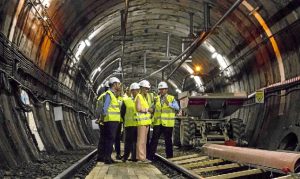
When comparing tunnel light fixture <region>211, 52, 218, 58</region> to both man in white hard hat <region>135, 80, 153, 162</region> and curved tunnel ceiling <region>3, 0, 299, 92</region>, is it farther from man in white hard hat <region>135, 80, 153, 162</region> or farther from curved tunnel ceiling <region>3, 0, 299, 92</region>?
man in white hard hat <region>135, 80, 153, 162</region>

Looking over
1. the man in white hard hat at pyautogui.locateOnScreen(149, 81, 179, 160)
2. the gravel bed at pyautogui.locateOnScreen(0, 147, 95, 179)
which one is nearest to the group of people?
the man in white hard hat at pyautogui.locateOnScreen(149, 81, 179, 160)

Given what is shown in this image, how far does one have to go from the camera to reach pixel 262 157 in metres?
7.53

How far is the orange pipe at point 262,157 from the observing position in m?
6.59

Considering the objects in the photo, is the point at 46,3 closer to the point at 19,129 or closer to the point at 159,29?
the point at 19,129

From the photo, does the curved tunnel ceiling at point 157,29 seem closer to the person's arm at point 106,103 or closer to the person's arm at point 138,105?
the person's arm at point 138,105

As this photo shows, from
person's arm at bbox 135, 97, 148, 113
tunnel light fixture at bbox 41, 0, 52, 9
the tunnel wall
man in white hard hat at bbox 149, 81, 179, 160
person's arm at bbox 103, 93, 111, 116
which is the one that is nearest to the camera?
the tunnel wall

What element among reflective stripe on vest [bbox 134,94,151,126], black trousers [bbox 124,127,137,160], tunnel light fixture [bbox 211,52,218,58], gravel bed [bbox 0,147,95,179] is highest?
tunnel light fixture [bbox 211,52,218,58]

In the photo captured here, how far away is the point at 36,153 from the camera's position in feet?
33.1

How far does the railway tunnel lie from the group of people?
1575mm

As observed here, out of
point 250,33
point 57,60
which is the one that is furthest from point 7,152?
point 250,33

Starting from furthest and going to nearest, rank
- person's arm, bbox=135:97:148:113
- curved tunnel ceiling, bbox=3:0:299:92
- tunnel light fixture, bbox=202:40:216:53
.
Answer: tunnel light fixture, bbox=202:40:216:53
curved tunnel ceiling, bbox=3:0:299:92
person's arm, bbox=135:97:148:113

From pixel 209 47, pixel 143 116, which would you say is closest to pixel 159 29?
pixel 209 47

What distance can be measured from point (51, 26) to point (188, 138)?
5754 mm

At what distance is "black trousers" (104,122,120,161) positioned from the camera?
9.99 meters
